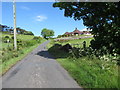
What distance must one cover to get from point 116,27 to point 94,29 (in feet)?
8.80

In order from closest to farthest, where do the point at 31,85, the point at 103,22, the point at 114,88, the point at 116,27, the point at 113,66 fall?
1. the point at 114,88
2. the point at 31,85
3. the point at 113,66
4. the point at 116,27
5. the point at 103,22

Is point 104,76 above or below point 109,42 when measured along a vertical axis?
below

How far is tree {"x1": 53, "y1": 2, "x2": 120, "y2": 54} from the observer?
460 inches

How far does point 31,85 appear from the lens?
6.88 meters

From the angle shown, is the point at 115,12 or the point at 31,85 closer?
the point at 31,85

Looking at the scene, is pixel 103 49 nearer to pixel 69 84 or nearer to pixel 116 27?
pixel 116 27

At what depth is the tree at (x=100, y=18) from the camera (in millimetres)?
11672

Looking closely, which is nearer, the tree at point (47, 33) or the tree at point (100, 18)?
the tree at point (100, 18)

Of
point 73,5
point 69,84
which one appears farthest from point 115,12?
point 69,84

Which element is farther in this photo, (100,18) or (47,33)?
(47,33)

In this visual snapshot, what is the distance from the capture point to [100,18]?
1314 centimetres

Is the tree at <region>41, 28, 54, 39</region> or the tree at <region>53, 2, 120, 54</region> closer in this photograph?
the tree at <region>53, 2, 120, 54</region>

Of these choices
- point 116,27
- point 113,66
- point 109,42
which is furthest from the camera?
point 109,42

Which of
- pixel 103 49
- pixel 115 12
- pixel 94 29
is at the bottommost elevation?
pixel 103 49
